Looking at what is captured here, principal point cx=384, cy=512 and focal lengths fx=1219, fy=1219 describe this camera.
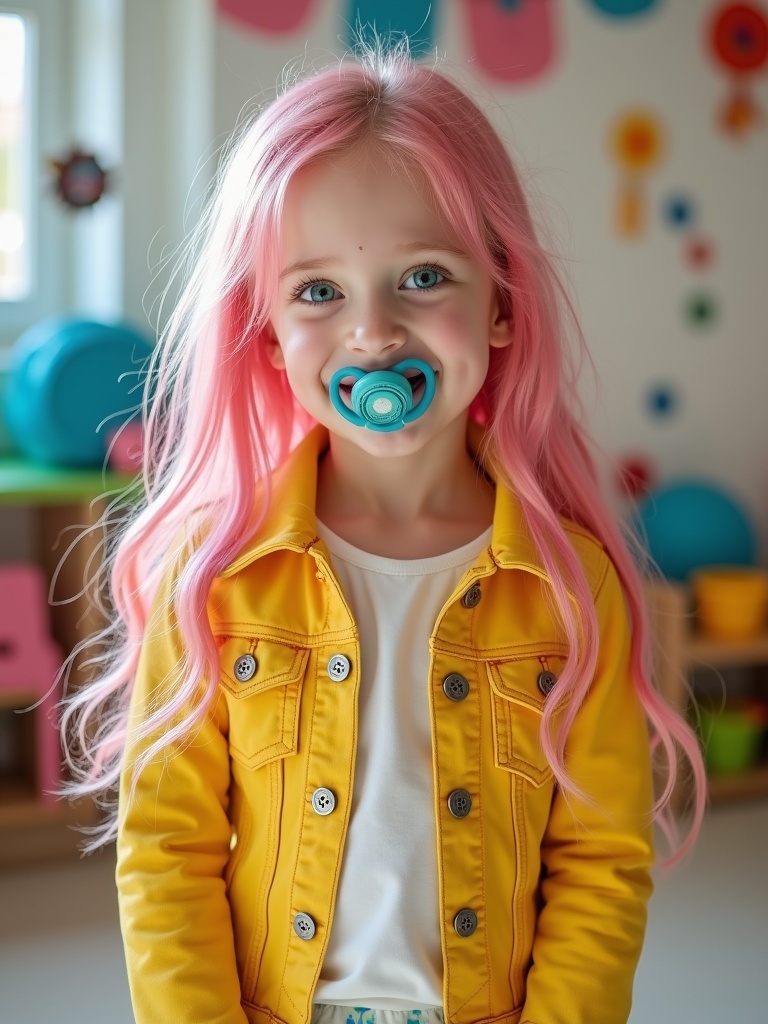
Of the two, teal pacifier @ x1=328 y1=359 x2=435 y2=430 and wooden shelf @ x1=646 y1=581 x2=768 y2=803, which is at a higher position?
teal pacifier @ x1=328 y1=359 x2=435 y2=430

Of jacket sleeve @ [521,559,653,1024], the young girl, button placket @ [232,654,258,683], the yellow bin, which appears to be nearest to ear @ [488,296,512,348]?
the young girl

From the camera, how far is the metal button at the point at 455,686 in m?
1.03

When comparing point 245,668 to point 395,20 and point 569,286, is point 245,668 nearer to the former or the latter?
point 569,286

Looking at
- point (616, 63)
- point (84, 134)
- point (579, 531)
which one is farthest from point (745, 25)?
point (579, 531)

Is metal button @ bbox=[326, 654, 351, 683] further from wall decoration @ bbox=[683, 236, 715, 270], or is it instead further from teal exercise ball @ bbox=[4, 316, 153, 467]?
wall decoration @ bbox=[683, 236, 715, 270]

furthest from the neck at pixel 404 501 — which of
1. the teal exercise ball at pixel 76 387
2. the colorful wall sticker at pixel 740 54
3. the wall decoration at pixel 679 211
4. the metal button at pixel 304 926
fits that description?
the colorful wall sticker at pixel 740 54

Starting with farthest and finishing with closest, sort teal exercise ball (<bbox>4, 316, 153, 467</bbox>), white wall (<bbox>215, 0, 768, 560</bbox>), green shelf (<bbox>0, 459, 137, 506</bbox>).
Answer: white wall (<bbox>215, 0, 768, 560</bbox>) < teal exercise ball (<bbox>4, 316, 153, 467</bbox>) < green shelf (<bbox>0, 459, 137, 506</bbox>)

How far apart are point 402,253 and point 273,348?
19 cm

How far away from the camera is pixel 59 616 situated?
2.31 metres

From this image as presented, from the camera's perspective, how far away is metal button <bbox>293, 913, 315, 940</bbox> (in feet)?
3.28

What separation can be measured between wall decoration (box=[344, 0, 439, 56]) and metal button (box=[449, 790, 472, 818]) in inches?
73.4

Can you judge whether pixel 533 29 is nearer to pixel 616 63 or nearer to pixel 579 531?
pixel 616 63

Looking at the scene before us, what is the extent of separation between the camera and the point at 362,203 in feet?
3.30

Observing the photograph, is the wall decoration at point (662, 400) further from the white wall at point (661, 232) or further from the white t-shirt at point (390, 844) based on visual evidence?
the white t-shirt at point (390, 844)
